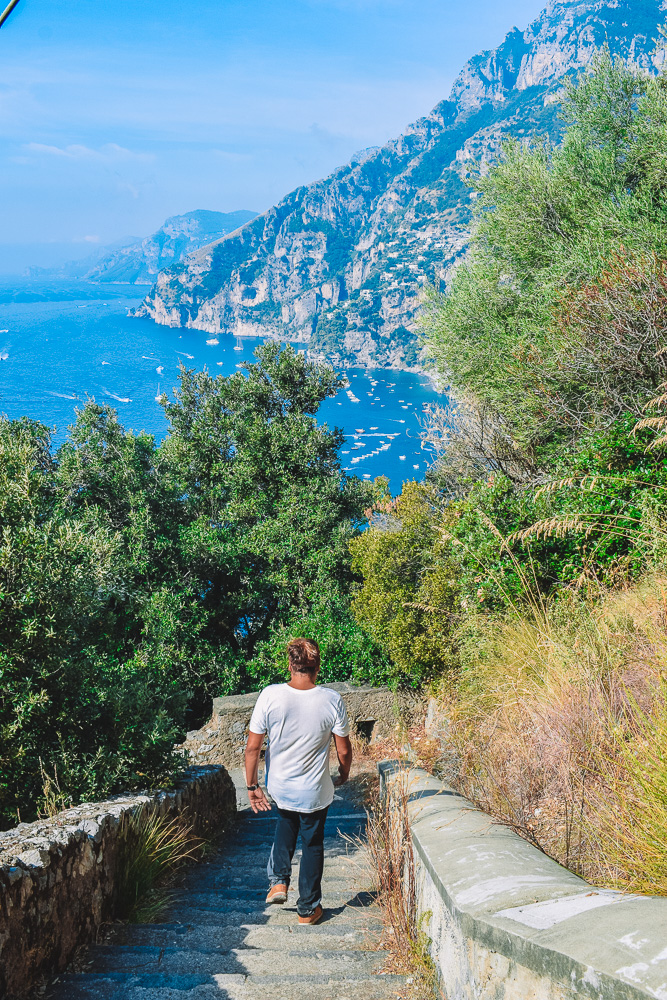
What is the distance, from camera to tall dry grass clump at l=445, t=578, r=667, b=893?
7.82 ft

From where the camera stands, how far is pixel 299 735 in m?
3.88

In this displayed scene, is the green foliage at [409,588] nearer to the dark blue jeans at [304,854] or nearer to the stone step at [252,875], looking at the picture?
the stone step at [252,875]

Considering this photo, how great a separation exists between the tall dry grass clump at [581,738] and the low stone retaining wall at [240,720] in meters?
5.06

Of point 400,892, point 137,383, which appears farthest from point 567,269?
point 137,383

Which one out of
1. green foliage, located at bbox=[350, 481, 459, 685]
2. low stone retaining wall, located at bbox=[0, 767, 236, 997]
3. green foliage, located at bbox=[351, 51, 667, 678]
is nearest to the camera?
low stone retaining wall, located at bbox=[0, 767, 236, 997]

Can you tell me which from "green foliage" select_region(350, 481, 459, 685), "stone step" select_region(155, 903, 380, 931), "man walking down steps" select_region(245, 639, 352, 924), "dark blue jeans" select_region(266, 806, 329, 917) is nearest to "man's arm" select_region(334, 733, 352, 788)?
"man walking down steps" select_region(245, 639, 352, 924)

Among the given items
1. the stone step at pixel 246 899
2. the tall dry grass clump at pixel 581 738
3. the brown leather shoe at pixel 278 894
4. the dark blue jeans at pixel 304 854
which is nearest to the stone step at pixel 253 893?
the stone step at pixel 246 899

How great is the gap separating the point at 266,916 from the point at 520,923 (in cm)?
258

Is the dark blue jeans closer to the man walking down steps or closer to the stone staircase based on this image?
the man walking down steps

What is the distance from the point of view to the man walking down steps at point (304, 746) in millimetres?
3873

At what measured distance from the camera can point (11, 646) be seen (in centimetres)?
433

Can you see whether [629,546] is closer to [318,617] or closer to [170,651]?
[318,617]

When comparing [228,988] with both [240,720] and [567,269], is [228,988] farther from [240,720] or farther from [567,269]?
[567,269]

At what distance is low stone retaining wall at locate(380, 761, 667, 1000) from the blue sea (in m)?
60.9
